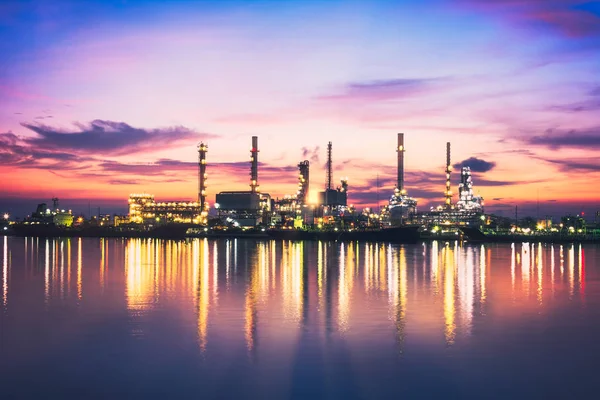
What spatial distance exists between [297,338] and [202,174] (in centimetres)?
16174

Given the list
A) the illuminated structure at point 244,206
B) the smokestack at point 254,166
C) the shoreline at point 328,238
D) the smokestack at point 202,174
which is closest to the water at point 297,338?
the shoreline at point 328,238

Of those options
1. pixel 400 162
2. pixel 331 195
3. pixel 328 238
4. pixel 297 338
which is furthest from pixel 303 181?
pixel 297 338

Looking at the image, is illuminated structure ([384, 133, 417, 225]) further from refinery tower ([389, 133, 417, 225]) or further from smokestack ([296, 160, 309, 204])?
smokestack ([296, 160, 309, 204])

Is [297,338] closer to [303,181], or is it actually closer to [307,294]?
[307,294]

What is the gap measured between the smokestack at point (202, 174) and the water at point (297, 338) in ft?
446

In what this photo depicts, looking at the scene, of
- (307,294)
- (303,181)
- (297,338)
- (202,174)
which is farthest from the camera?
(303,181)

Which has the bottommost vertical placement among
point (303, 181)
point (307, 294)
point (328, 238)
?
point (328, 238)

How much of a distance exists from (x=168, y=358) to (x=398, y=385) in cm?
748

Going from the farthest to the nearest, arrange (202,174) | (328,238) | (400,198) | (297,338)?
(400,198) < (202,174) < (328,238) < (297,338)

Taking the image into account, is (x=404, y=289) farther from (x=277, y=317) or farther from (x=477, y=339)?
(x=477, y=339)

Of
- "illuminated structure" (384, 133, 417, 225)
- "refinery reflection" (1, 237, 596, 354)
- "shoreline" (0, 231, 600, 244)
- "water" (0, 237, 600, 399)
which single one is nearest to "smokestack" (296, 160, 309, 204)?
"shoreline" (0, 231, 600, 244)

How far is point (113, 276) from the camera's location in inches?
1980

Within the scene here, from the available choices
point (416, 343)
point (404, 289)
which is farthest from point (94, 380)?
point (404, 289)

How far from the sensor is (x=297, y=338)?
24.3 metres
